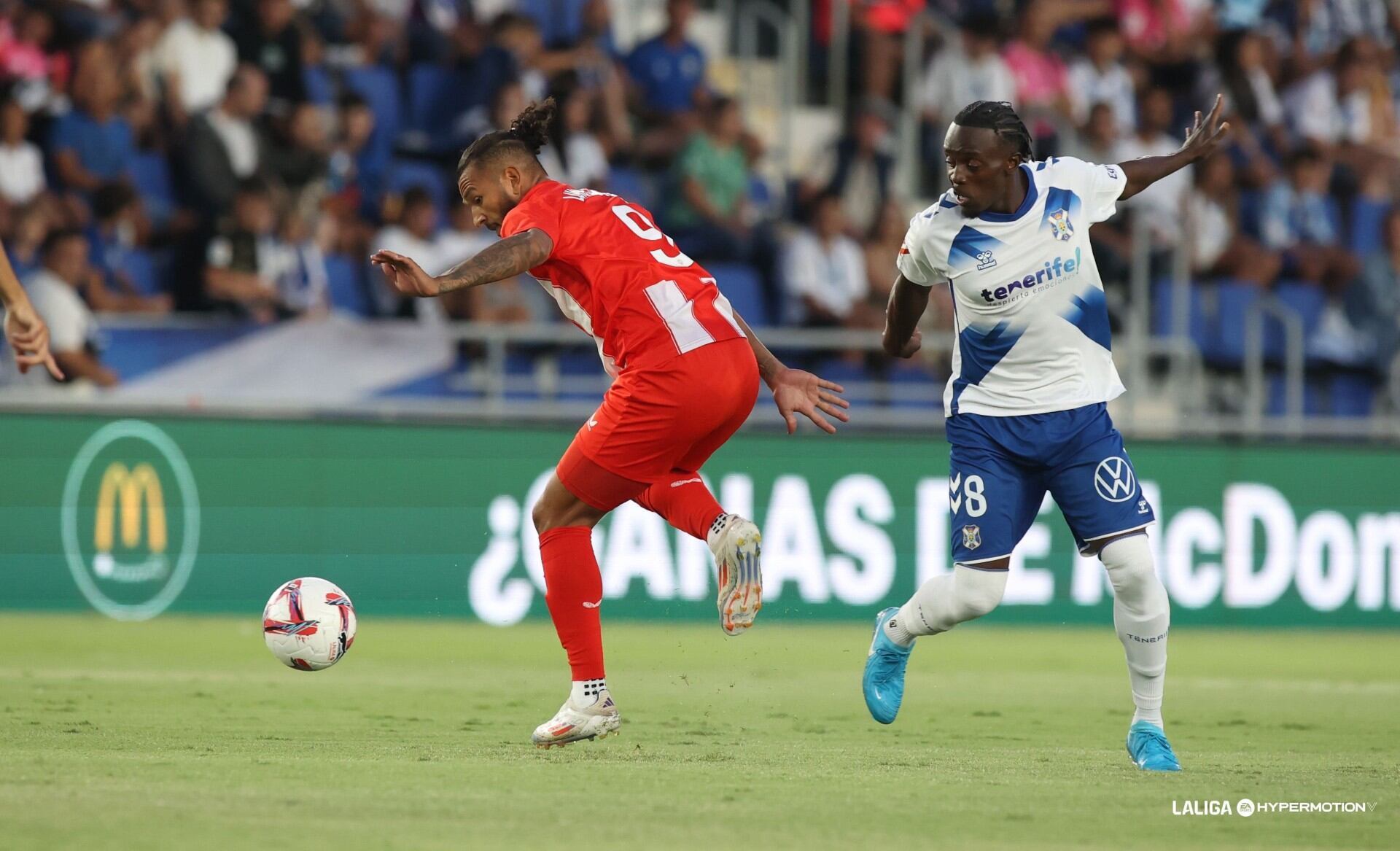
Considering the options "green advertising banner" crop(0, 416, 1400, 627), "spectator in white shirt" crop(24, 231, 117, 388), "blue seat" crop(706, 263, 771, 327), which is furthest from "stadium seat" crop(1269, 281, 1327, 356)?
"spectator in white shirt" crop(24, 231, 117, 388)

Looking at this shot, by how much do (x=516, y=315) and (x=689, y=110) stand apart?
11.9 ft

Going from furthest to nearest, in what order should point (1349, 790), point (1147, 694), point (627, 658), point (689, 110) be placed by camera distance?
point (689, 110) → point (627, 658) → point (1147, 694) → point (1349, 790)

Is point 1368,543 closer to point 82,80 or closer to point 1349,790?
point 1349,790

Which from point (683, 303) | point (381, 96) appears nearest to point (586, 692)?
point (683, 303)

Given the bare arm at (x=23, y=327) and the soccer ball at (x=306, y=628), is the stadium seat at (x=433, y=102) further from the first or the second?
the bare arm at (x=23, y=327)

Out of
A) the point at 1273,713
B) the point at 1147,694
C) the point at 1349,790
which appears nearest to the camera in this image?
the point at 1349,790

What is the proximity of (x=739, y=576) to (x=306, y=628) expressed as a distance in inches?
84.4

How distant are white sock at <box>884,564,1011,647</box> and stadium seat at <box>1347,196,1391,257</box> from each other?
1305cm

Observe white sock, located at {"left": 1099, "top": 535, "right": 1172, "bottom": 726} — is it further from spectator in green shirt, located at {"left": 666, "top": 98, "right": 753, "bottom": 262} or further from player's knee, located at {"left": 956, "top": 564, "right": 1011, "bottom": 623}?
spectator in green shirt, located at {"left": 666, "top": 98, "right": 753, "bottom": 262}

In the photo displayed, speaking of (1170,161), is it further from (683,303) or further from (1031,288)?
(683,303)

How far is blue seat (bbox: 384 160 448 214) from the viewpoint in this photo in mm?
16406

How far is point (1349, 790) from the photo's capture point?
21.8ft

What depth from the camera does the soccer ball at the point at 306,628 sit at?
27.5ft

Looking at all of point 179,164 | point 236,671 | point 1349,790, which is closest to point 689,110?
point 179,164
